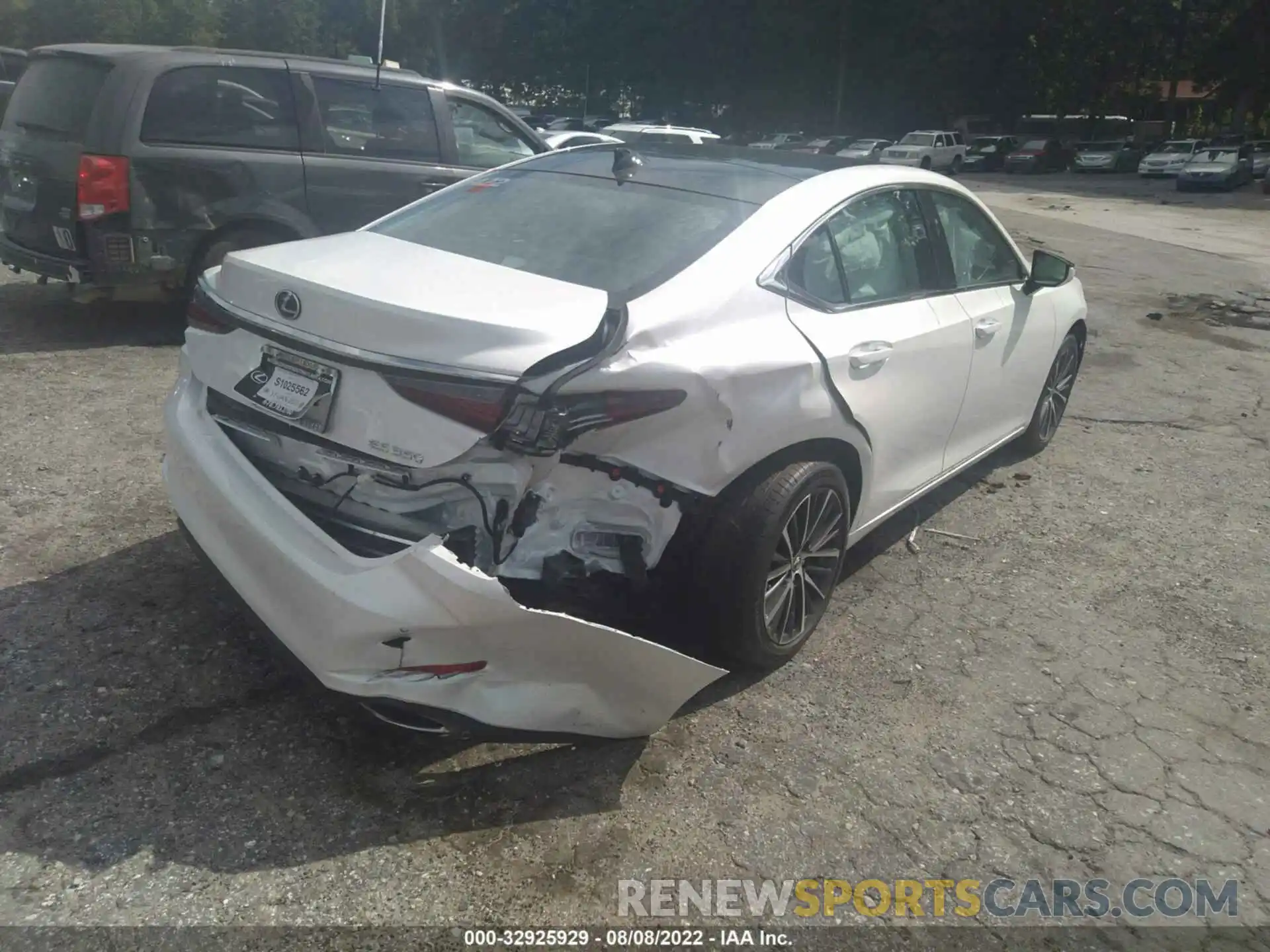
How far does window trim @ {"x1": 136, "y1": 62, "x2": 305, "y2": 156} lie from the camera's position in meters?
6.33

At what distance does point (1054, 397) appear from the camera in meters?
5.86

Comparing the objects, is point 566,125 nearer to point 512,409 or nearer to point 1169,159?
point 1169,159

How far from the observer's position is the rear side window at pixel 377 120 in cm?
716

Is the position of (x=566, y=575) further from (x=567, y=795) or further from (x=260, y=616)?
(x=260, y=616)

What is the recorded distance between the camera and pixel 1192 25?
46344mm

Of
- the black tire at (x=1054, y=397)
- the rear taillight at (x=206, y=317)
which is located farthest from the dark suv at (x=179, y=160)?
the black tire at (x=1054, y=397)

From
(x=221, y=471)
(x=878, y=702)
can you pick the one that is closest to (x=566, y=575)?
(x=221, y=471)

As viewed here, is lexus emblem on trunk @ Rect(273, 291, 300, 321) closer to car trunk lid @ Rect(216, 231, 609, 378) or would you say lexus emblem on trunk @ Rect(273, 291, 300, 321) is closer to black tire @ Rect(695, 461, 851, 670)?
car trunk lid @ Rect(216, 231, 609, 378)

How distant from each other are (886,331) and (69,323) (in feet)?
19.6

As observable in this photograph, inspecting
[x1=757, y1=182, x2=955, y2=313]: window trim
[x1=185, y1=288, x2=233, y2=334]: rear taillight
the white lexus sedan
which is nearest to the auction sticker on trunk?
the white lexus sedan

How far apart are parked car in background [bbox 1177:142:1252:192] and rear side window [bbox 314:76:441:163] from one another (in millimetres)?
32317

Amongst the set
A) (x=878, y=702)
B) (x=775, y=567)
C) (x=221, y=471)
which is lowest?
(x=878, y=702)

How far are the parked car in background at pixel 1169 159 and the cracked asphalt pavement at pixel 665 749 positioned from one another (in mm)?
38577

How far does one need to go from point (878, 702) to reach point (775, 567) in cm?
60
